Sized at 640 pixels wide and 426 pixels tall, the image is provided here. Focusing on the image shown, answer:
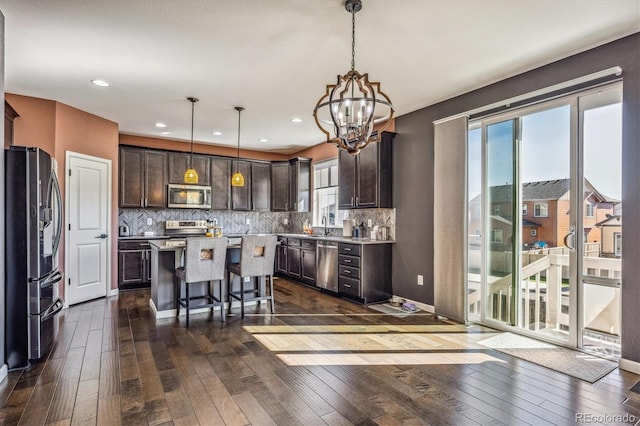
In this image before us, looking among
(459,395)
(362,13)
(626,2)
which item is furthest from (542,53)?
(459,395)

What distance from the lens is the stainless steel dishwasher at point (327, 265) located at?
215 inches

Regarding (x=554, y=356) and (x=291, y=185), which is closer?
(x=554, y=356)

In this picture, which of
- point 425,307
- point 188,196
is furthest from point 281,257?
point 425,307

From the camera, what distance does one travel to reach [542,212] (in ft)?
11.7

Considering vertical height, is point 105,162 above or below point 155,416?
above

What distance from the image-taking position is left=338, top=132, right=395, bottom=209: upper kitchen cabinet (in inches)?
203

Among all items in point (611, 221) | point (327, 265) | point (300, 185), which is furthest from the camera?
point (300, 185)

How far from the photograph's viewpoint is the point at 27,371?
2.78m

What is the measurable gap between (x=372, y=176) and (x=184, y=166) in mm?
3654

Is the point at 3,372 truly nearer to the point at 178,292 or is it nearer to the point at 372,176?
the point at 178,292

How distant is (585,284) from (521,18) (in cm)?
234

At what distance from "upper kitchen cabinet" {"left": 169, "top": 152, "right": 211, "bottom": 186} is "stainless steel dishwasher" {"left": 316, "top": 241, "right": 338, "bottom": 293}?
2.79 m

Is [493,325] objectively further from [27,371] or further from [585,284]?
[27,371]

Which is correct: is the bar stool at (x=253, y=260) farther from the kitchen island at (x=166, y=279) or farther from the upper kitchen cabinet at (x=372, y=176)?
the upper kitchen cabinet at (x=372, y=176)
